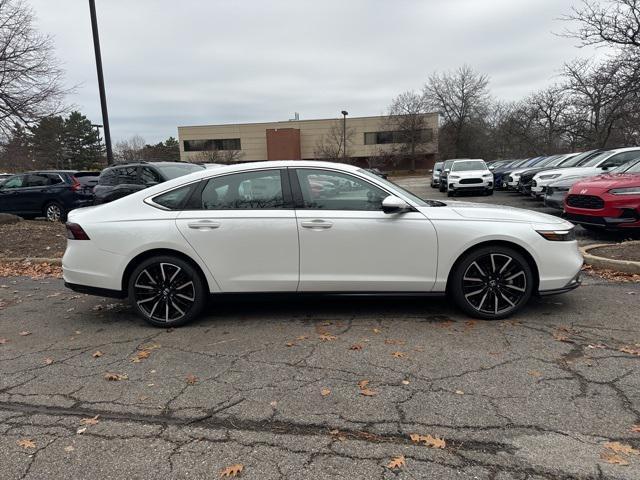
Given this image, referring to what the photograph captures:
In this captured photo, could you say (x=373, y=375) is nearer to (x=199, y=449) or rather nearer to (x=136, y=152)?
(x=199, y=449)

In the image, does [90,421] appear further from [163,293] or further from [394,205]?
[394,205]

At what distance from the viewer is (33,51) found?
47.9 feet

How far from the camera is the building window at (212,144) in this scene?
66.6 m

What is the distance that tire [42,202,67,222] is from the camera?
46.6 ft

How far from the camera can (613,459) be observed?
8.31 feet

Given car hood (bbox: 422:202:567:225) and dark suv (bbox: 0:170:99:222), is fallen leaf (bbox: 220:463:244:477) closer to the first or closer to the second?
car hood (bbox: 422:202:567:225)

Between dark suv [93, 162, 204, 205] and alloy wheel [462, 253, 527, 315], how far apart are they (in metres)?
7.30

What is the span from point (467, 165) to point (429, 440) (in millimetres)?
19723

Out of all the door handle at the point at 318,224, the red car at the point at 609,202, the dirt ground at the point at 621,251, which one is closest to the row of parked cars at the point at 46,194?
the door handle at the point at 318,224

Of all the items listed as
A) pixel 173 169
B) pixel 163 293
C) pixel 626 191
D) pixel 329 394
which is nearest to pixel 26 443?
pixel 329 394

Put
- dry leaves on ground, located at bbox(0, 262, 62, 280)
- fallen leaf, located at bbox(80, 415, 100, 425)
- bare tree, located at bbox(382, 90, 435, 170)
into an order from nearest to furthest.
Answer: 1. fallen leaf, located at bbox(80, 415, 100, 425)
2. dry leaves on ground, located at bbox(0, 262, 62, 280)
3. bare tree, located at bbox(382, 90, 435, 170)

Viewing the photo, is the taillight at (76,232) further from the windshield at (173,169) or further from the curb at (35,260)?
the windshield at (173,169)

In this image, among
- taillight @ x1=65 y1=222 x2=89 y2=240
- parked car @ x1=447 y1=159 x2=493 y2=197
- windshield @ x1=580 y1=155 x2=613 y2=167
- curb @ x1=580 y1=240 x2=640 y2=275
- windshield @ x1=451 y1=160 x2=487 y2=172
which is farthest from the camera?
windshield @ x1=451 y1=160 x2=487 y2=172

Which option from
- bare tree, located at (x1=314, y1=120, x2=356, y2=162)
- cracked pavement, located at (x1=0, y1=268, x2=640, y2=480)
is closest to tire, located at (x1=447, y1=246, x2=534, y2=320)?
cracked pavement, located at (x1=0, y1=268, x2=640, y2=480)
